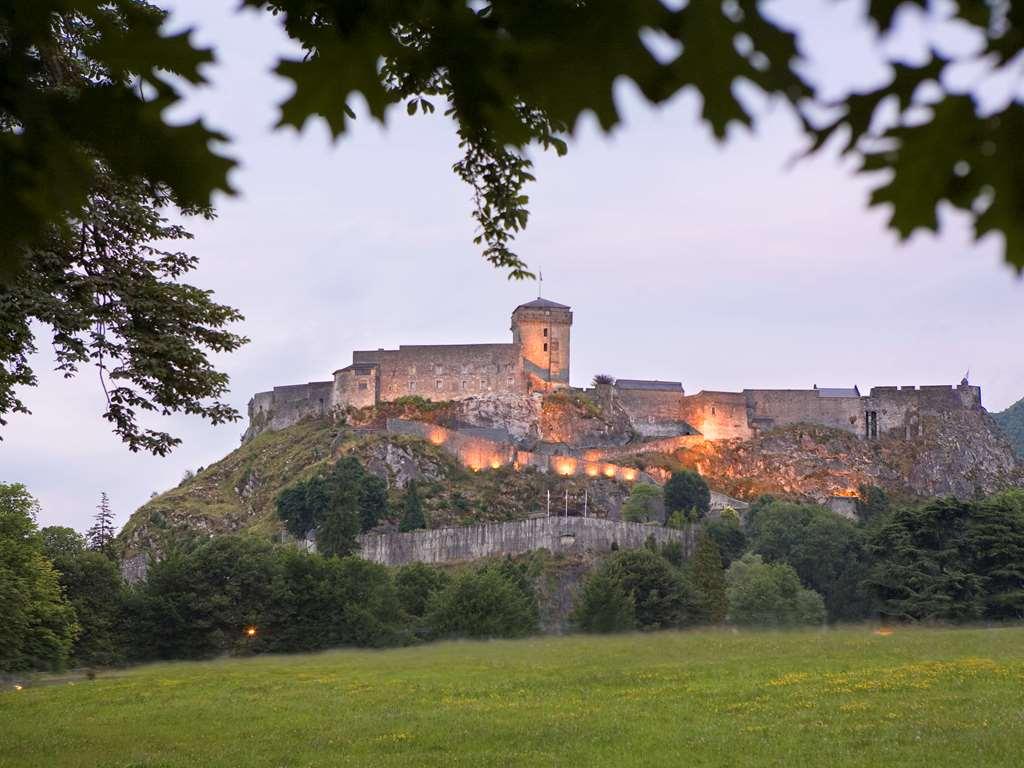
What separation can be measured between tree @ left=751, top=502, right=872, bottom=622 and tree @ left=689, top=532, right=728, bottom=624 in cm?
830

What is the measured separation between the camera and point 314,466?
299 feet

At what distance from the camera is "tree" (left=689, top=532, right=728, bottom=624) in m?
54.6

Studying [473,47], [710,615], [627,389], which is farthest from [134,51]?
[627,389]

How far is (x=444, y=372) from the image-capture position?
323 ft

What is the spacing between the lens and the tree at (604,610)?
4812cm

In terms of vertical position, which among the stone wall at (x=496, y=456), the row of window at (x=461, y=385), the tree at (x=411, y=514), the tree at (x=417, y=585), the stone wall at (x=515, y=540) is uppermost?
the row of window at (x=461, y=385)

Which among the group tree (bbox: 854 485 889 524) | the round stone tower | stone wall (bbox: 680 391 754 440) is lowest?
tree (bbox: 854 485 889 524)

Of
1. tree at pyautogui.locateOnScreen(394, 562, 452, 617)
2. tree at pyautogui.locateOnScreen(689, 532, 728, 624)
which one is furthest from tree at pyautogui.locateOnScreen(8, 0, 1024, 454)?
tree at pyautogui.locateOnScreen(394, 562, 452, 617)

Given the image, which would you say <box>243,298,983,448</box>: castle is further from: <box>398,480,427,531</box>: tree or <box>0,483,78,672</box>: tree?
<box>0,483,78,672</box>: tree

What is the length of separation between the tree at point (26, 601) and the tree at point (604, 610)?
60.4 feet

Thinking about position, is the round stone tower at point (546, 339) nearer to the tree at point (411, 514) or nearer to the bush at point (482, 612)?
the tree at point (411, 514)

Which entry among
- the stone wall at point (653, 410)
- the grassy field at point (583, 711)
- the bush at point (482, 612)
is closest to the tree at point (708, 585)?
the bush at point (482, 612)

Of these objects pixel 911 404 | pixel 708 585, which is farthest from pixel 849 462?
pixel 708 585

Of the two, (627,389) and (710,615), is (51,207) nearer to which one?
(710,615)
